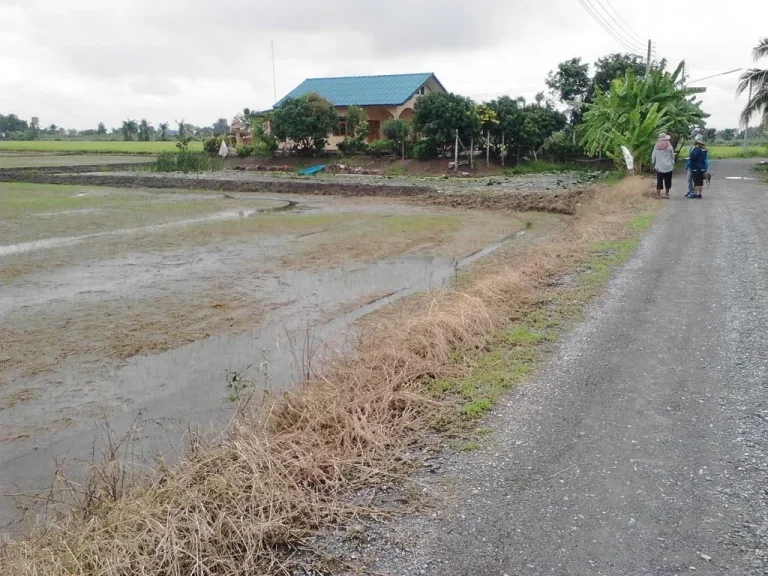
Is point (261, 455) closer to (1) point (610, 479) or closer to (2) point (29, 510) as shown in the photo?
(2) point (29, 510)

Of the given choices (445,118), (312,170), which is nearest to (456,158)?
(445,118)

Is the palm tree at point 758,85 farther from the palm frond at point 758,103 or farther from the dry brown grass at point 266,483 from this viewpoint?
the dry brown grass at point 266,483

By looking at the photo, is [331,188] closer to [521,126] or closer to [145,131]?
[521,126]

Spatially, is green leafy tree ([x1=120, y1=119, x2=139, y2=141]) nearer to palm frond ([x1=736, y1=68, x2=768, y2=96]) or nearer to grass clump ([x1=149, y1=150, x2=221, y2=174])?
grass clump ([x1=149, y1=150, x2=221, y2=174])

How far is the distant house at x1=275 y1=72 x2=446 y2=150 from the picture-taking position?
37719 mm

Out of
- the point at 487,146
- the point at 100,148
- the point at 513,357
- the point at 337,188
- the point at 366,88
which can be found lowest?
the point at 513,357

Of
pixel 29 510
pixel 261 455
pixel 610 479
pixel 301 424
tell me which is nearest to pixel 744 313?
pixel 610 479

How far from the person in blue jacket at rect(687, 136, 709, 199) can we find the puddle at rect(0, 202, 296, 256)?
38.6ft

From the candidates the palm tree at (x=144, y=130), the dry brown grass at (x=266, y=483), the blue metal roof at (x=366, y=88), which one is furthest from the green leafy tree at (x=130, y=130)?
the dry brown grass at (x=266, y=483)

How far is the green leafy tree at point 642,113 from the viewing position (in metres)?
20.7

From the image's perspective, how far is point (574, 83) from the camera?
3603 cm

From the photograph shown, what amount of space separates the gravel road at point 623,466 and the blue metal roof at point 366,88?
3300 cm

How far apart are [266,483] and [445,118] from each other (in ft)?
92.7

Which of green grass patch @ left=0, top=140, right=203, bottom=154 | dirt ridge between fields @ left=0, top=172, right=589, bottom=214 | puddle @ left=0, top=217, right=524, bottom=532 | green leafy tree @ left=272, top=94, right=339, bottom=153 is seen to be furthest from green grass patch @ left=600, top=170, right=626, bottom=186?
green grass patch @ left=0, top=140, right=203, bottom=154
